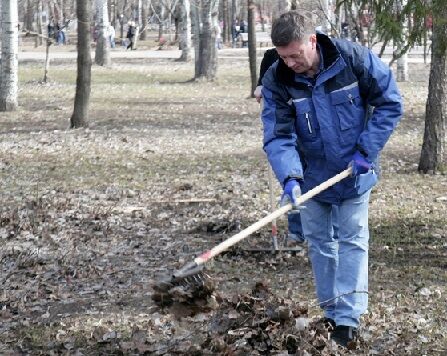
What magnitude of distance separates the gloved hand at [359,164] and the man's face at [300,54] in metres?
0.58

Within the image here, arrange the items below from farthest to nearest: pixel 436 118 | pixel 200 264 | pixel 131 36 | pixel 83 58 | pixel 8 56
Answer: pixel 131 36 < pixel 8 56 < pixel 83 58 < pixel 436 118 < pixel 200 264

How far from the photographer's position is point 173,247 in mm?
9047

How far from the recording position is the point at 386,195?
37.6ft

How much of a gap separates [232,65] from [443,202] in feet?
97.8

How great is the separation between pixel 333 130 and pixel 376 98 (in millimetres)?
312

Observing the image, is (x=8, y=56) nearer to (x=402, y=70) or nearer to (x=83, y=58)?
(x=83, y=58)

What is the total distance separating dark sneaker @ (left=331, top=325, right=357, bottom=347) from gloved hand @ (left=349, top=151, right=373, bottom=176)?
935mm

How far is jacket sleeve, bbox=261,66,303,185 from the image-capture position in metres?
5.80

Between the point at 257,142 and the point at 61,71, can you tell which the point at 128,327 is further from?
the point at 61,71

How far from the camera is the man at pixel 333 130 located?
18.7 ft

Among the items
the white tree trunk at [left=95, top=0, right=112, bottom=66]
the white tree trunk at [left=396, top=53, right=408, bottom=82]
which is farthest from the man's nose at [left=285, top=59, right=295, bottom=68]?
the white tree trunk at [left=95, top=0, right=112, bottom=66]

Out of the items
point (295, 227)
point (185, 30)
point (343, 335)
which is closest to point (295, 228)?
point (295, 227)

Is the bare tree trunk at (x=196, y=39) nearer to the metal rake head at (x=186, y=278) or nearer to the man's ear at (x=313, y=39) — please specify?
the man's ear at (x=313, y=39)

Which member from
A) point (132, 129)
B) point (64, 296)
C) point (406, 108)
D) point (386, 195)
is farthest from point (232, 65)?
point (64, 296)
